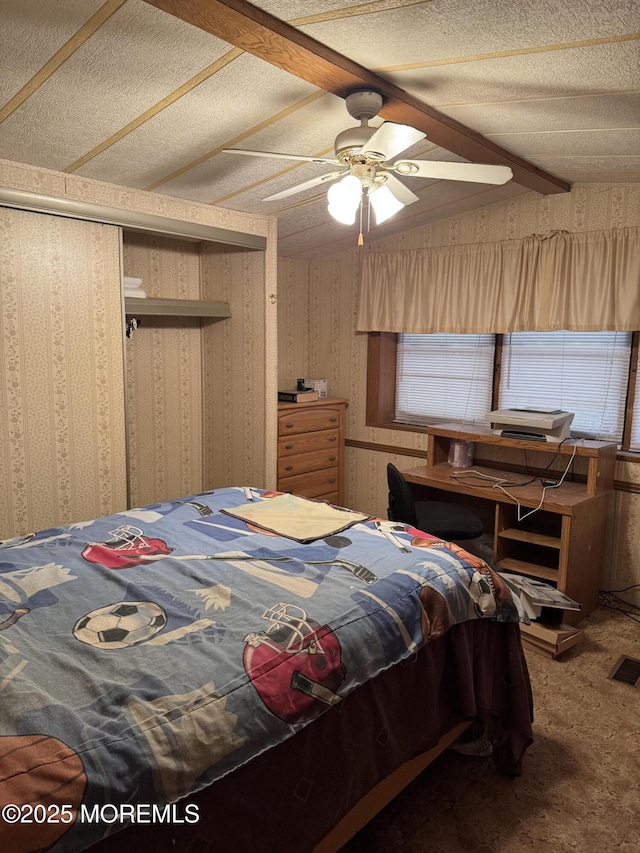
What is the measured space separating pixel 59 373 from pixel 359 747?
2.39 metres

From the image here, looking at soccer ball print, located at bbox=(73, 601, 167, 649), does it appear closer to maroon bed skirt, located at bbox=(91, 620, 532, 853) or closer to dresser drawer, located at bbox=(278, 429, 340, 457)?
maroon bed skirt, located at bbox=(91, 620, 532, 853)

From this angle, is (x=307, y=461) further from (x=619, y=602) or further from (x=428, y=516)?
(x=619, y=602)

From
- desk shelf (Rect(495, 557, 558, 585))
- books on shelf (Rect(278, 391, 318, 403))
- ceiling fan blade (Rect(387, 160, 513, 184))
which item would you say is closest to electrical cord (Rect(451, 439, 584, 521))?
desk shelf (Rect(495, 557, 558, 585))

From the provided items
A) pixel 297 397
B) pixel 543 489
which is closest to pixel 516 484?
pixel 543 489

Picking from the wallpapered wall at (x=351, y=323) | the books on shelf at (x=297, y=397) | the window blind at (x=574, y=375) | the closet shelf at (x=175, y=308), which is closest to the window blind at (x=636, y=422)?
the window blind at (x=574, y=375)

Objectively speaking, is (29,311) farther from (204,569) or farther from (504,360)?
(504,360)

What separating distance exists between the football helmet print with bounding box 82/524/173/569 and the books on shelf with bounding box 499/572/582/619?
5.94 ft

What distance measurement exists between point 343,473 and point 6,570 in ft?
10.4

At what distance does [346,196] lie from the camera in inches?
83.3

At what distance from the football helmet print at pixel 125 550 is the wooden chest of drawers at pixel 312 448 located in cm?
204

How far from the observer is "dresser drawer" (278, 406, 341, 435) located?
13.8 ft

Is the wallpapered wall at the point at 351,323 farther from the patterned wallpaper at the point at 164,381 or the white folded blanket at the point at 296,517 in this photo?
the white folded blanket at the point at 296,517

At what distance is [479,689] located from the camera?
1.96 metres

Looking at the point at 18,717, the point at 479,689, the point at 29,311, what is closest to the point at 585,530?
the point at 479,689
